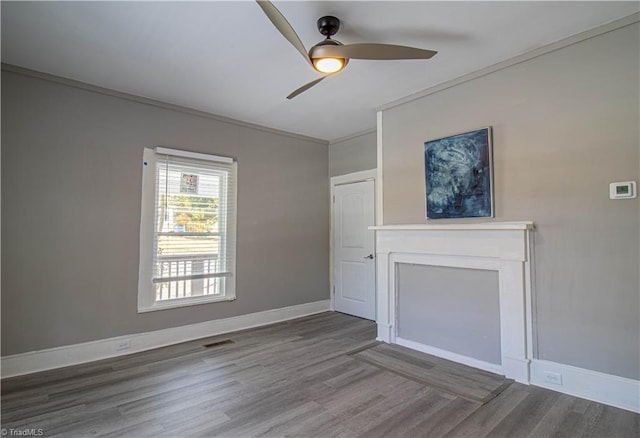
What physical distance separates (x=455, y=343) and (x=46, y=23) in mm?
4360

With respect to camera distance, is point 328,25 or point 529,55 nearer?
point 328,25

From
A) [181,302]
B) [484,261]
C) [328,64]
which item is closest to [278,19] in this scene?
[328,64]

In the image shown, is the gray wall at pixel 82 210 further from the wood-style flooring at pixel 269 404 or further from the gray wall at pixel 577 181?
the gray wall at pixel 577 181

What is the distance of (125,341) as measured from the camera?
11.3ft

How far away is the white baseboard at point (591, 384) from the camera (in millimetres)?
2264

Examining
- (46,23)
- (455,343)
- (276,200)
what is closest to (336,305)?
(276,200)

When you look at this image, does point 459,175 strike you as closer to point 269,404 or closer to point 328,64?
point 328,64

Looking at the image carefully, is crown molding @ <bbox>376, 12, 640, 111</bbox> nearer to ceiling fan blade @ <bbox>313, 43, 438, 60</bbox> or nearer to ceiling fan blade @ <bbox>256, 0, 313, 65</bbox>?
ceiling fan blade @ <bbox>313, 43, 438, 60</bbox>

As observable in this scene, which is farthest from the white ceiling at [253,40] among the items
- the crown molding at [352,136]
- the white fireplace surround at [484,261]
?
the white fireplace surround at [484,261]

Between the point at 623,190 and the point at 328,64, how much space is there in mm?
2301

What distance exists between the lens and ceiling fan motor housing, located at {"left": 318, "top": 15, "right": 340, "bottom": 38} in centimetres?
230

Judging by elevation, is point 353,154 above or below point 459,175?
above

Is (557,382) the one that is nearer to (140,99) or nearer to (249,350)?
(249,350)

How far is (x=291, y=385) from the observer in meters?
2.70
